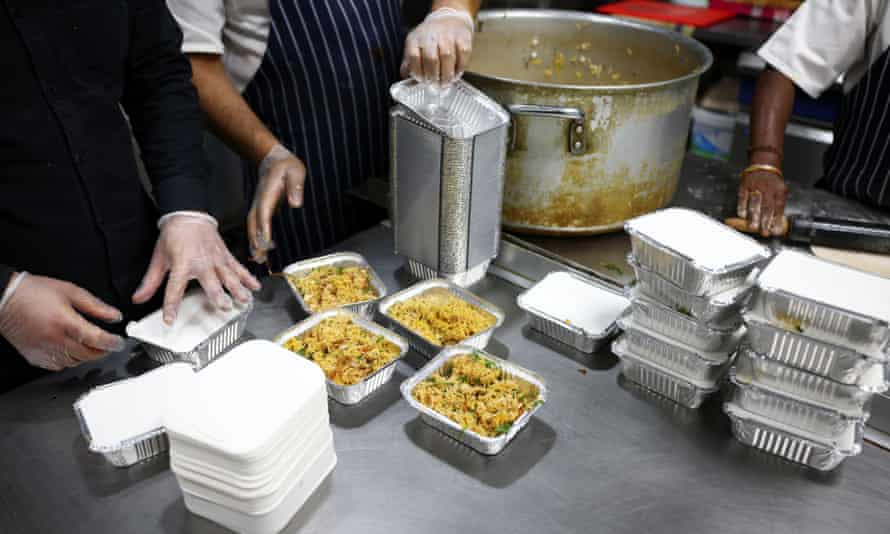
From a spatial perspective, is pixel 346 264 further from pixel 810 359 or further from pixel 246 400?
pixel 810 359

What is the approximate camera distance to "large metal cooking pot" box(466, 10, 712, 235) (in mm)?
1502

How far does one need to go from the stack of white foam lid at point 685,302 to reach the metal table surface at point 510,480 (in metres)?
0.07

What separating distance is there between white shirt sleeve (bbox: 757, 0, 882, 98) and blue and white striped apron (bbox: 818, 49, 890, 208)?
0.09 meters

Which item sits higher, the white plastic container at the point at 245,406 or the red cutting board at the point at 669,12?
the red cutting board at the point at 669,12

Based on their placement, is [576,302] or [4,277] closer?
[4,277]

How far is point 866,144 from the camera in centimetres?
211

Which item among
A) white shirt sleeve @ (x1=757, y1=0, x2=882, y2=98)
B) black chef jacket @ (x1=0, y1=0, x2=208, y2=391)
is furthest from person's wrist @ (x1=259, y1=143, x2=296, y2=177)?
white shirt sleeve @ (x1=757, y1=0, x2=882, y2=98)

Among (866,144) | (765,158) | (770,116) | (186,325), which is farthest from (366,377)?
(866,144)

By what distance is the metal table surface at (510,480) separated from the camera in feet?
3.50

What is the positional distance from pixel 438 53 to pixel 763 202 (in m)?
0.99

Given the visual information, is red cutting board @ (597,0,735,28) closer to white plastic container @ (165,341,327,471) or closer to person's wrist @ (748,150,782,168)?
person's wrist @ (748,150,782,168)

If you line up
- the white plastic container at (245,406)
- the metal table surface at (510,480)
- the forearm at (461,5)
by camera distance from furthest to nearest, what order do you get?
1. the forearm at (461,5)
2. the metal table surface at (510,480)
3. the white plastic container at (245,406)

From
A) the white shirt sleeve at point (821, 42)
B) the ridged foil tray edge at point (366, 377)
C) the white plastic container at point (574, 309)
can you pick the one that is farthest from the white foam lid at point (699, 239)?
the white shirt sleeve at point (821, 42)

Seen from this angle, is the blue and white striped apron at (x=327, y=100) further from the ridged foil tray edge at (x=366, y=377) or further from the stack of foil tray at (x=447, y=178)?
the ridged foil tray edge at (x=366, y=377)
